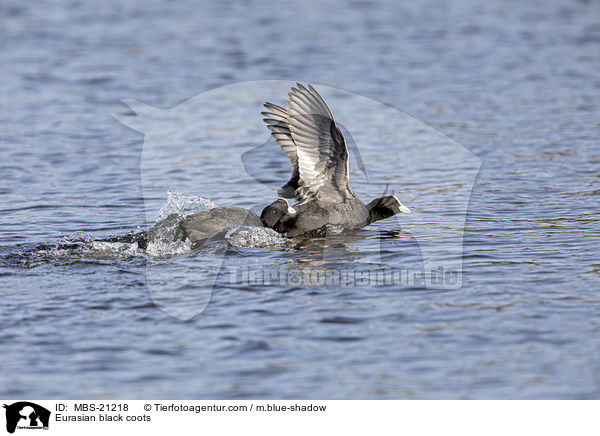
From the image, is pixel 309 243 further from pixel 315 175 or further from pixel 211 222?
pixel 211 222

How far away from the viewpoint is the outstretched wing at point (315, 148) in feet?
28.3

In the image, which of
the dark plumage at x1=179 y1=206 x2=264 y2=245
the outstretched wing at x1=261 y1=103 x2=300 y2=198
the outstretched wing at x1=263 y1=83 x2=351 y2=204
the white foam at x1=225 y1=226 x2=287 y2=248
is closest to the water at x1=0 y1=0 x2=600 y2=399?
the white foam at x1=225 y1=226 x2=287 y2=248

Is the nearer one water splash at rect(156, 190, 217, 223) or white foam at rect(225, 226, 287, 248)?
white foam at rect(225, 226, 287, 248)

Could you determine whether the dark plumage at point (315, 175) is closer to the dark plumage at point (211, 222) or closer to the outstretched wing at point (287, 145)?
the outstretched wing at point (287, 145)

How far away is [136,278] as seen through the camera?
7609mm

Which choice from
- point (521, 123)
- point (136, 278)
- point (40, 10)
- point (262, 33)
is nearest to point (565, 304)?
point (136, 278)

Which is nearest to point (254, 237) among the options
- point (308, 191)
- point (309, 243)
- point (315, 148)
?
point (309, 243)
